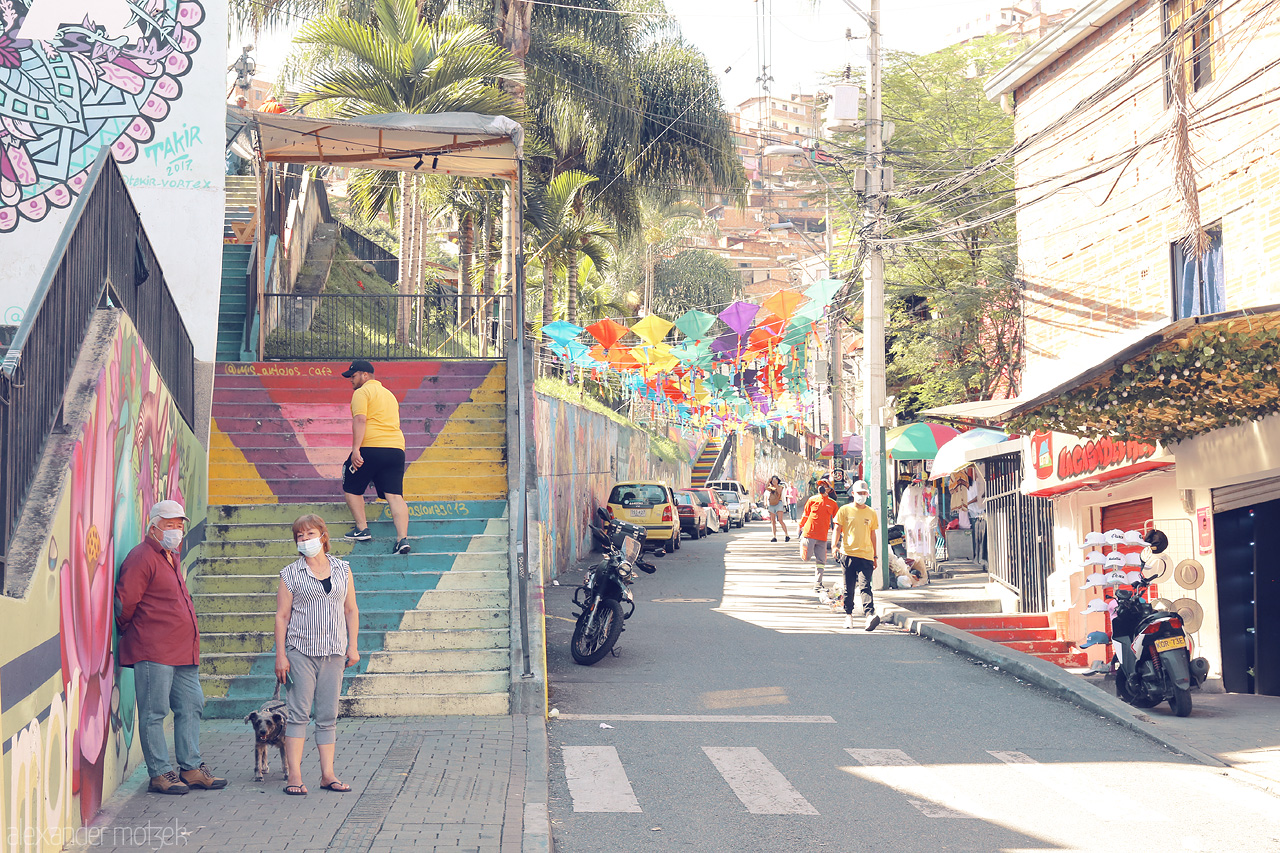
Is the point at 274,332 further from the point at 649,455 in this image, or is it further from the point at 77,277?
the point at 649,455

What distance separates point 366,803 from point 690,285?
57705 mm

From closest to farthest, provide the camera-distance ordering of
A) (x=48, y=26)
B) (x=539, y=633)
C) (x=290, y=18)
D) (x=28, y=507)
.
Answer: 1. (x=28, y=507)
2. (x=539, y=633)
3. (x=48, y=26)
4. (x=290, y=18)

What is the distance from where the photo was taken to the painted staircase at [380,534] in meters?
9.66

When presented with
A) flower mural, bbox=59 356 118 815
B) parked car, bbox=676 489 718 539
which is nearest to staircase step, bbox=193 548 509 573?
flower mural, bbox=59 356 118 815

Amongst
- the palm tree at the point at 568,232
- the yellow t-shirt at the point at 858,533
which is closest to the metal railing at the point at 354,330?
the palm tree at the point at 568,232

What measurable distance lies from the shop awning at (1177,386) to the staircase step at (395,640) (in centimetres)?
605

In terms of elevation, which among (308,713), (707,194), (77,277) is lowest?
(308,713)

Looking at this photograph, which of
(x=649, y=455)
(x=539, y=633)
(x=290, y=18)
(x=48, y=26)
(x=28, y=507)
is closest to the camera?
(x=28, y=507)

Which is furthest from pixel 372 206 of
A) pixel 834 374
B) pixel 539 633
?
pixel 539 633

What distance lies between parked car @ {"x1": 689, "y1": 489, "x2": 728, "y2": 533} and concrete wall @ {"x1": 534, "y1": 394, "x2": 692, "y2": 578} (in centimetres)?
478

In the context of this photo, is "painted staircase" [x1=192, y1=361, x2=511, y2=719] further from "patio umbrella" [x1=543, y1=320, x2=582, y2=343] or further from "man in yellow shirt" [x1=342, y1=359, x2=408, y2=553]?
"patio umbrella" [x1=543, y1=320, x2=582, y2=343]

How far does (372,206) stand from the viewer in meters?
24.5

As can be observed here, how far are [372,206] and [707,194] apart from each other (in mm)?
10205

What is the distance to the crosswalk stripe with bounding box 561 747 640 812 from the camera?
726cm
